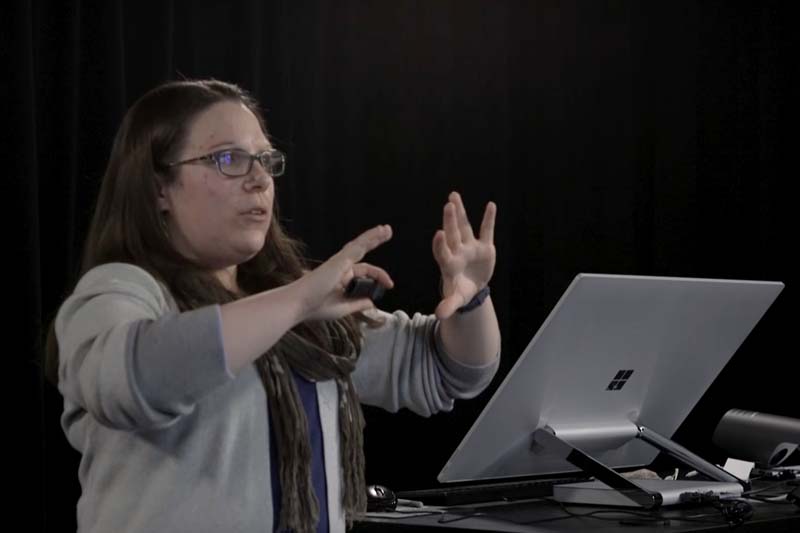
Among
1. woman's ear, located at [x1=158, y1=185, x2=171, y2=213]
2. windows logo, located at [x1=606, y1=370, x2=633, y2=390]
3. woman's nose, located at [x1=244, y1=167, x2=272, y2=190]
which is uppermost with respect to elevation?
woman's nose, located at [x1=244, y1=167, x2=272, y2=190]

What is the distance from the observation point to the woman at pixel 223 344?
3.93 ft

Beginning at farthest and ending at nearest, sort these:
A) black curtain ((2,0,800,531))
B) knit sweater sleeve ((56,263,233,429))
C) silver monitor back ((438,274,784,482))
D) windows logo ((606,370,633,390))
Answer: black curtain ((2,0,800,531)) → windows logo ((606,370,633,390)) → silver monitor back ((438,274,784,482)) → knit sweater sleeve ((56,263,233,429))

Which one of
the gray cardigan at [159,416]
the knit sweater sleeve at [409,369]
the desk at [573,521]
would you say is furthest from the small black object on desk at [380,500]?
the gray cardigan at [159,416]

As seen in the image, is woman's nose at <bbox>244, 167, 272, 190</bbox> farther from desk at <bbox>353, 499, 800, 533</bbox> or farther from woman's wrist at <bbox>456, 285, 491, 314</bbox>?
desk at <bbox>353, 499, 800, 533</bbox>

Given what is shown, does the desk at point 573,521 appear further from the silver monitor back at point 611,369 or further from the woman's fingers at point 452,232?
the woman's fingers at point 452,232

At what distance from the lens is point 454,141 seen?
3227 mm

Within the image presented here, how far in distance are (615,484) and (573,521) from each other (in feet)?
0.43

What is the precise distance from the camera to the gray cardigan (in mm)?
1177

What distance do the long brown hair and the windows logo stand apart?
0.55 meters

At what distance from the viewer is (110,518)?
133 cm

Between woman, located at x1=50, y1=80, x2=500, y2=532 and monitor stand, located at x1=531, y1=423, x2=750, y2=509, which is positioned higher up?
woman, located at x1=50, y1=80, x2=500, y2=532

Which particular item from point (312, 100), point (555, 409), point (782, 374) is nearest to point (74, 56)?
point (312, 100)

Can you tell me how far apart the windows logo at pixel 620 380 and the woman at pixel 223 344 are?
34 centimetres

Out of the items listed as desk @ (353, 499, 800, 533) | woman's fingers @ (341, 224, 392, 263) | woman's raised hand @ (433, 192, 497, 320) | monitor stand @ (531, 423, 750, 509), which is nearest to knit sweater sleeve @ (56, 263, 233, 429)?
woman's fingers @ (341, 224, 392, 263)
